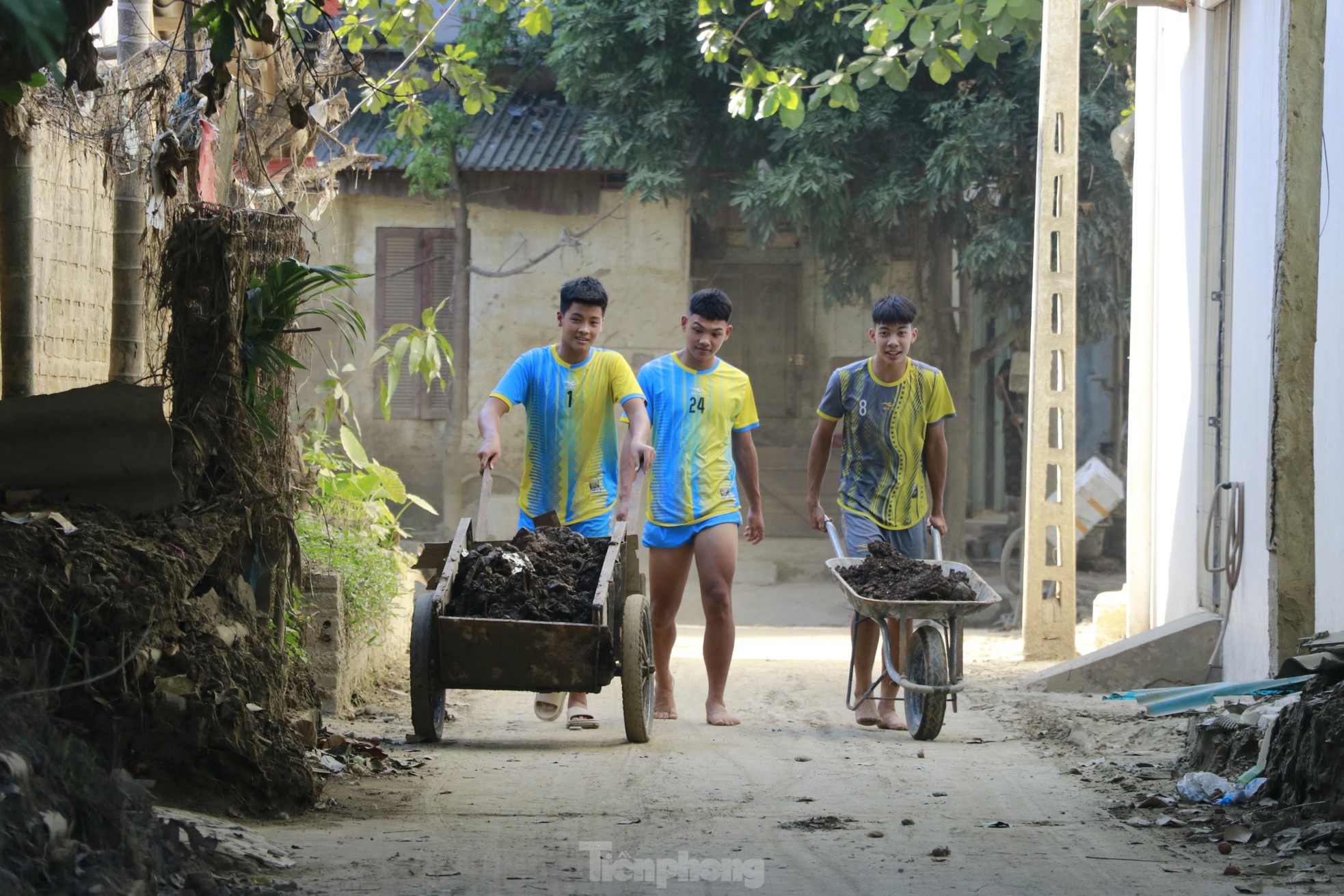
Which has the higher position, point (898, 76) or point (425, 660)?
point (898, 76)

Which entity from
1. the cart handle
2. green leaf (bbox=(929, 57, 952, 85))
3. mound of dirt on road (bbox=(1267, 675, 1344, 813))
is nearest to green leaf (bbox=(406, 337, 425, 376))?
the cart handle

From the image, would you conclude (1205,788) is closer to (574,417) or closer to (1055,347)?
(574,417)

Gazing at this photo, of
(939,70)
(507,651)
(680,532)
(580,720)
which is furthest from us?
(939,70)

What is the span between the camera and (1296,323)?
22.1 feet

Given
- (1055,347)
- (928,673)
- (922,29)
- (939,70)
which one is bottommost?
(928,673)

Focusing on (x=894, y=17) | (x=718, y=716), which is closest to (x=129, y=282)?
(x=718, y=716)

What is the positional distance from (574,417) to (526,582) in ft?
4.07

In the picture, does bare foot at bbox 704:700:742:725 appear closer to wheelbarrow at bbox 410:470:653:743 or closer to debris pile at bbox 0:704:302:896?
wheelbarrow at bbox 410:470:653:743

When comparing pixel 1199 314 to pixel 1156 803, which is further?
pixel 1199 314

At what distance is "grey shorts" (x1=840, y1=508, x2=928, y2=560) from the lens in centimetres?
719

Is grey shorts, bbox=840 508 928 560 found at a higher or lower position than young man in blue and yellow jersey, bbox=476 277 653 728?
lower

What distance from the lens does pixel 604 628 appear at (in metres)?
5.59

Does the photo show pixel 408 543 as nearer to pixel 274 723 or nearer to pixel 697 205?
pixel 697 205

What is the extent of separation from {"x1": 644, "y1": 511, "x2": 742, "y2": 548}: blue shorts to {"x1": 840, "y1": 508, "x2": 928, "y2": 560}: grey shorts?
0.63 metres
